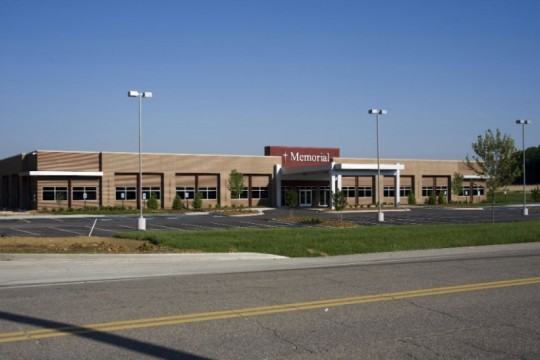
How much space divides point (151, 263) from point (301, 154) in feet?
167

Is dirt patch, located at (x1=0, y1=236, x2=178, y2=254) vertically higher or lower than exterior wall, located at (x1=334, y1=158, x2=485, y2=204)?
lower

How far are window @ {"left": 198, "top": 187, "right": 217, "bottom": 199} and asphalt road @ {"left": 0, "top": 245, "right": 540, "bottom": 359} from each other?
150 feet

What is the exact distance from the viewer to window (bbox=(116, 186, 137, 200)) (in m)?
54.0

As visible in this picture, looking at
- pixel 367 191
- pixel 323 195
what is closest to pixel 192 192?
pixel 323 195

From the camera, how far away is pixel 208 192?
58.7 m

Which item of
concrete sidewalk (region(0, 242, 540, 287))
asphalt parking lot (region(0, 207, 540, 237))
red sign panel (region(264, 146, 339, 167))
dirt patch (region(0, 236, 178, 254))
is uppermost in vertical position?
red sign panel (region(264, 146, 339, 167))

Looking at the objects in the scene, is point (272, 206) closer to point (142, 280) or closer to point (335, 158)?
point (335, 158)

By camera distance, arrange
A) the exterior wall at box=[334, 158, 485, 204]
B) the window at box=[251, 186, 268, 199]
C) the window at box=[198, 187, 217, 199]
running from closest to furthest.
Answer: the window at box=[198, 187, 217, 199]
the window at box=[251, 186, 268, 199]
the exterior wall at box=[334, 158, 485, 204]

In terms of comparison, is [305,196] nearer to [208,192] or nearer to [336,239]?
[208,192]

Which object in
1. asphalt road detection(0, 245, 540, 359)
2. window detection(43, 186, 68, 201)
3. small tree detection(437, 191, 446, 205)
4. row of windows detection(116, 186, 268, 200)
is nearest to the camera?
asphalt road detection(0, 245, 540, 359)

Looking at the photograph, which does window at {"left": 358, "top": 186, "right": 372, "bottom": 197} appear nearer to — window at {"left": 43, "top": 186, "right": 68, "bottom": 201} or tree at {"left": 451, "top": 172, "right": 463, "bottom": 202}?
tree at {"left": 451, "top": 172, "right": 463, "bottom": 202}

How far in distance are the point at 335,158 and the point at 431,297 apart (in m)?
56.7

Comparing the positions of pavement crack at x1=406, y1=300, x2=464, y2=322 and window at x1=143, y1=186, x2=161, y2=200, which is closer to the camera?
pavement crack at x1=406, y1=300, x2=464, y2=322

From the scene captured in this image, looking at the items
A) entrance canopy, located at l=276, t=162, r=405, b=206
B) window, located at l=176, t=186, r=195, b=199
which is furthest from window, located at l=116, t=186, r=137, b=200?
entrance canopy, located at l=276, t=162, r=405, b=206
